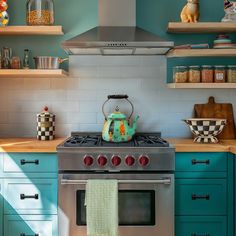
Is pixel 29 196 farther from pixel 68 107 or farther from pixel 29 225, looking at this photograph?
pixel 68 107

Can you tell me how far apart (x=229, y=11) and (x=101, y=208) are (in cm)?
191

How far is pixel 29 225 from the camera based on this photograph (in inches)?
119

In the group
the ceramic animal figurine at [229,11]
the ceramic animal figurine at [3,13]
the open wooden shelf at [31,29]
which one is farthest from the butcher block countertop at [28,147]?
the ceramic animal figurine at [229,11]

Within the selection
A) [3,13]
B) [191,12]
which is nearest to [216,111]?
[191,12]

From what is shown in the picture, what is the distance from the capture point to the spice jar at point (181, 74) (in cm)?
340

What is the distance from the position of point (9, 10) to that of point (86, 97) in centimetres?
100

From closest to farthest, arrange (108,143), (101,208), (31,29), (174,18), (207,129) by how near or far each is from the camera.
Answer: (101,208), (108,143), (207,129), (31,29), (174,18)

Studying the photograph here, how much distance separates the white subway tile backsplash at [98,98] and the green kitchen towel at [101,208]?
88 centimetres

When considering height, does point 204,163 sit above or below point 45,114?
below

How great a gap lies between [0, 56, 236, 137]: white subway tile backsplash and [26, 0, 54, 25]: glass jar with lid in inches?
19.9

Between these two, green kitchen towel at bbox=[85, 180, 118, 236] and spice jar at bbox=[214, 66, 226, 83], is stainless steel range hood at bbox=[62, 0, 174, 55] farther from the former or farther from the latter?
green kitchen towel at bbox=[85, 180, 118, 236]

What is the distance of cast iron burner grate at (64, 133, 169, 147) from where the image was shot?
2.99 m

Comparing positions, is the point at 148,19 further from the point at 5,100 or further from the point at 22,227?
the point at 22,227

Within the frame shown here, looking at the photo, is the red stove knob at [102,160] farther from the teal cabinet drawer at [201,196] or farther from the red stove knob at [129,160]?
the teal cabinet drawer at [201,196]
